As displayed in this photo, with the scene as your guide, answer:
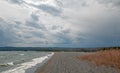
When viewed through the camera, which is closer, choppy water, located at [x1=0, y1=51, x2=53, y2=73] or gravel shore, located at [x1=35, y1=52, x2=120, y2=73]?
gravel shore, located at [x1=35, y1=52, x2=120, y2=73]

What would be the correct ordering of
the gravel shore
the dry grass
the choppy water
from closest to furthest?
the gravel shore → the dry grass → the choppy water

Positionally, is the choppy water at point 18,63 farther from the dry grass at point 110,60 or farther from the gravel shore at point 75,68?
the dry grass at point 110,60

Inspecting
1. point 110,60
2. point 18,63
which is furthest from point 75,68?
point 18,63

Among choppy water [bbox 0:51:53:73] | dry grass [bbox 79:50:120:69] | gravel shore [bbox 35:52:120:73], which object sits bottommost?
choppy water [bbox 0:51:53:73]

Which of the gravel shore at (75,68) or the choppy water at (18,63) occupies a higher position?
the gravel shore at (75,68)

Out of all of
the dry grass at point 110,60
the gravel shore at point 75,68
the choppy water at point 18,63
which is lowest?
the choppy water at point 18,63

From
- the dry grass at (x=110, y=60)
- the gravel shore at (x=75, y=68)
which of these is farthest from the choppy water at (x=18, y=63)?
the dry grass at (x=110, y=60)

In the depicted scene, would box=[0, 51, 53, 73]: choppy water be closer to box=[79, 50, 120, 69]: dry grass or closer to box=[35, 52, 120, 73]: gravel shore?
box=[35, 52, 120, 73]: gravel shore

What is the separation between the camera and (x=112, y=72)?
21.2 metres

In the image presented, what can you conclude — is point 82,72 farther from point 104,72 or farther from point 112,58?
point 112,58

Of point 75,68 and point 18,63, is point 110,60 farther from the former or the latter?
point 18,63

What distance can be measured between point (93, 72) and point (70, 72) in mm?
2426

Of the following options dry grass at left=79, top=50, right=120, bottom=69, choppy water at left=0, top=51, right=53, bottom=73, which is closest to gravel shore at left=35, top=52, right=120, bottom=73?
dry grass at left=79, top=50, right=120, bottom=69

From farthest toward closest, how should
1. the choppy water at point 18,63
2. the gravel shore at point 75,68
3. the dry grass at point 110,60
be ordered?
the choppy water at point 18,63 → the dry grass at point 110,60 → the gravel shore at point 75,68
